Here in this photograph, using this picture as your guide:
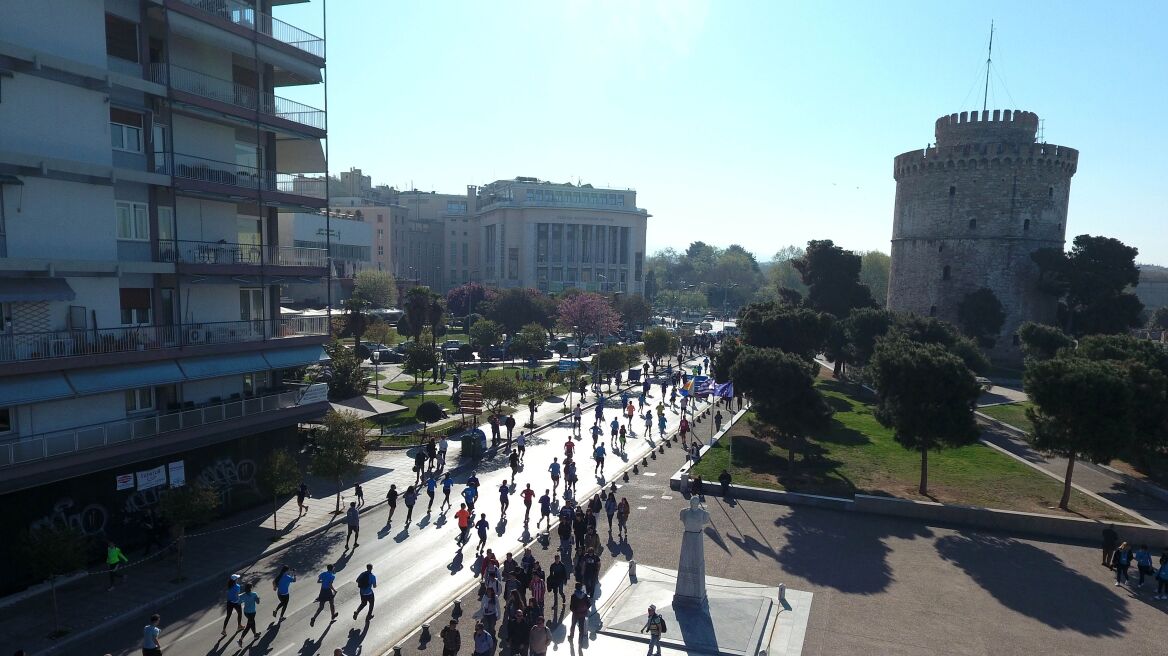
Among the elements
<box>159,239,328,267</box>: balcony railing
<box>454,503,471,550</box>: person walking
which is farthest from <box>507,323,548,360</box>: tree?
<box>454,503,471,550</box>: person walking

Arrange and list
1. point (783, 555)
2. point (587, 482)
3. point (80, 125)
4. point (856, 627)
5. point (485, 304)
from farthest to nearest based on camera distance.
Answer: point (485, 304)
point (587, 482)
point (783, 555)
point (80, 125)
point (856, 627)

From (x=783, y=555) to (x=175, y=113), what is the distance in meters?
23.1

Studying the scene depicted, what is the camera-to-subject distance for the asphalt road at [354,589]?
15.4 meters

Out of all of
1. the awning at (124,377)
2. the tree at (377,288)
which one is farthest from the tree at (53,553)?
the tree at (377,288)

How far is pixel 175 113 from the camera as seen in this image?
72.4 feet

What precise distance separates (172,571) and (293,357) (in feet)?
27.0

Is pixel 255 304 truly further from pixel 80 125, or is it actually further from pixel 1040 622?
pixel 1040 622

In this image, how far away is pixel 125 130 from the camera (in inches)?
824

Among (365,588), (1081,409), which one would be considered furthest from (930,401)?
(365,588)

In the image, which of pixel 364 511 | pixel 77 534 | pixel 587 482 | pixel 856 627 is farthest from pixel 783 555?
pixel 77 534

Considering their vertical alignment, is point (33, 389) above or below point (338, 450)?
above

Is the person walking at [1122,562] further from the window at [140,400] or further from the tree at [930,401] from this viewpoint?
the window at [140,400]

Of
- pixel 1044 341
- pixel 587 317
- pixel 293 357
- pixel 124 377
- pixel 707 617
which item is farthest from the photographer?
pixel 587 317

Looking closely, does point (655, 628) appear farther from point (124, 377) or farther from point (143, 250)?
point (143, 250)
